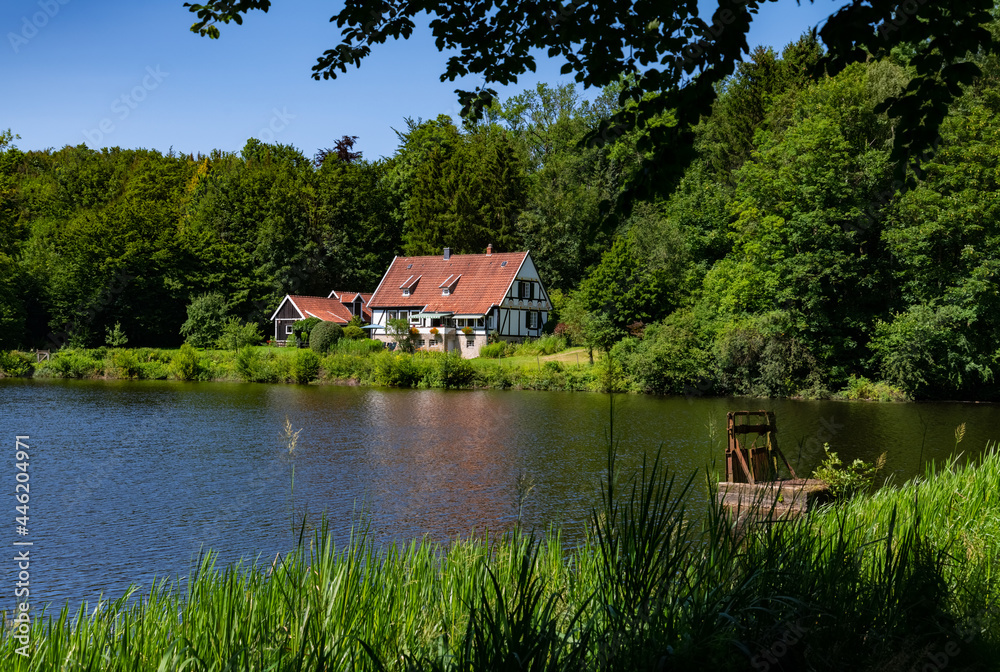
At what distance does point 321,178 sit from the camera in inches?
2687

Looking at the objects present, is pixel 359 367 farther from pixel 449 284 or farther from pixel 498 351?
pixel 449 284

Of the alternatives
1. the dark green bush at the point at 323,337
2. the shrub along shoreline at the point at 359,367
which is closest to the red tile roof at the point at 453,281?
the dark green bush at the point at 323,337

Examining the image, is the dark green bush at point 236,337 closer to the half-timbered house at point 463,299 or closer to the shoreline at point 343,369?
the shoreline at point 343,369

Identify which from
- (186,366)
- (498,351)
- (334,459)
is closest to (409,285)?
(498,351)

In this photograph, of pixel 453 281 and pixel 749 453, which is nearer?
pixel 749 453

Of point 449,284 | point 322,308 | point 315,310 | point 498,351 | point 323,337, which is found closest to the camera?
point 498,351

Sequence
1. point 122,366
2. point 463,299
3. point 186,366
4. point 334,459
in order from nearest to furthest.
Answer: point 334,459
point 186,366
point 122,366
point 463,299

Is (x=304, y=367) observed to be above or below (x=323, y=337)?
below

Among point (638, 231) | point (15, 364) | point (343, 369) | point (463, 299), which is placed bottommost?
point (343, 369)

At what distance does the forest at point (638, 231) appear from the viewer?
34312 millimetres

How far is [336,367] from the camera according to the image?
46.3 m

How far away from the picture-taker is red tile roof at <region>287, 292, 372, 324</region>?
2357 inches

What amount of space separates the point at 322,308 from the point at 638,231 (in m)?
24.4

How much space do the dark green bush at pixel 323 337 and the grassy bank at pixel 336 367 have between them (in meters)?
1.14
